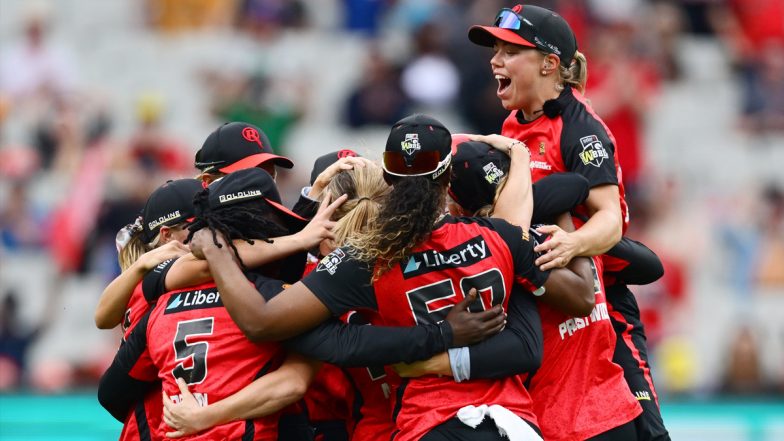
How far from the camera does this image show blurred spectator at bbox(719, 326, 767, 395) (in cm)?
1209

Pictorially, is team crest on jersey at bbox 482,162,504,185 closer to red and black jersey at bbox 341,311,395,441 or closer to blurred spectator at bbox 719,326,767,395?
red and black jersey at bbox 341,311,395,441

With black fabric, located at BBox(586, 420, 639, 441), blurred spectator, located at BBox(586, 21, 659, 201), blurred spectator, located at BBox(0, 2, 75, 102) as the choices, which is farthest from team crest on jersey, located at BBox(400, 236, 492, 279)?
blurred spectator, located at BBox(0, 2, 75, 102)

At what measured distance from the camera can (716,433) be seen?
10281mm

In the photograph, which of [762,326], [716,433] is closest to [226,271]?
Answer: [716,433]

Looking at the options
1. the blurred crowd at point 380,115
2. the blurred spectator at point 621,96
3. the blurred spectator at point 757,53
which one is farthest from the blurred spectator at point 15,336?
the blurred spectator at point 757,53

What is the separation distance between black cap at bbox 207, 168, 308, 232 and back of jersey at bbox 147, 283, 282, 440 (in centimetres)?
34

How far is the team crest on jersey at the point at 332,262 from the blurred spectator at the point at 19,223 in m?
8.54

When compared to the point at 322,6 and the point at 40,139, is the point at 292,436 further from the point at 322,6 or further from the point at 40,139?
the point at 322,6

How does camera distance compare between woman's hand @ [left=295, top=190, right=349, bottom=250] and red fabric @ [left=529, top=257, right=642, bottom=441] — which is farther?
red fabric @ [left=529, top=257, right=642, bottom=441]

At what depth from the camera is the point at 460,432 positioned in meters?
4.89

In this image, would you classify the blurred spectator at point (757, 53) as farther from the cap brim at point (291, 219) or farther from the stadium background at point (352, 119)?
the cap brim at point (291, 219)

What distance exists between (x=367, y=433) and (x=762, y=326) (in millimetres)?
8225

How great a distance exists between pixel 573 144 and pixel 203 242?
5.21 ft

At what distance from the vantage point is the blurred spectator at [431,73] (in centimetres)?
1384
